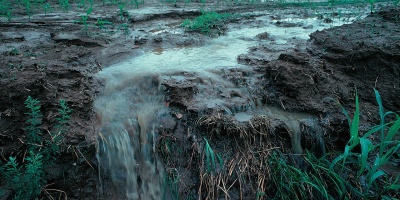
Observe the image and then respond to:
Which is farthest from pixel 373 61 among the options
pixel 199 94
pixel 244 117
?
pixel 199 94

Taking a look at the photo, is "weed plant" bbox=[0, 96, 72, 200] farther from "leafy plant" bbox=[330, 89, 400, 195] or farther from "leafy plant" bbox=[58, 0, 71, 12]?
"leafy plant" bbox=[58, 0, 71, 12]

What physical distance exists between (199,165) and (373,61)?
2489 mm

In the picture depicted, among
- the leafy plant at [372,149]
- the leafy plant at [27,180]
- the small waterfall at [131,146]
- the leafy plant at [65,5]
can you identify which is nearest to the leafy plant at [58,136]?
the leafy plant at [27,180]

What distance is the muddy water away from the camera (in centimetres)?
246

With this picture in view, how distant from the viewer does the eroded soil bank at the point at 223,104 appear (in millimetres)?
2307

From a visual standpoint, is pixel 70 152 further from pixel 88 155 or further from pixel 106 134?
pixel 106 134

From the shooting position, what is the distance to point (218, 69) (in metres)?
3.56

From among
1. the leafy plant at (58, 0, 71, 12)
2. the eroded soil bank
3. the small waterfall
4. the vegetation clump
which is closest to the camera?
the eroded soil bank

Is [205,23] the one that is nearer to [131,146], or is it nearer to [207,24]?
[207,24]

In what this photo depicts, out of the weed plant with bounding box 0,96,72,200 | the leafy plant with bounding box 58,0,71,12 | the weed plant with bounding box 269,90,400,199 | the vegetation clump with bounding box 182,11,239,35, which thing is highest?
the leafy plant with bounding box 58,0,71,12

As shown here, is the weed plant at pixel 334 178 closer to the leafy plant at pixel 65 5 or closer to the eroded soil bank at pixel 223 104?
the eroded soil bank at pixel 223 104

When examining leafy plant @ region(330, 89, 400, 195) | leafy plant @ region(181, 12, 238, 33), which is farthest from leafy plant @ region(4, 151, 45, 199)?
leafy plant @ region(181, 12, 238, 33)

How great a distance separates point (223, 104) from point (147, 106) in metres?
0.81

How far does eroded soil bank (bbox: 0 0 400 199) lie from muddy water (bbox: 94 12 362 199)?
38mm
